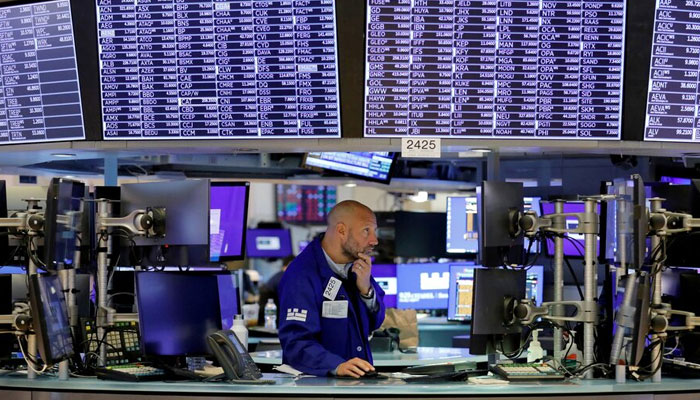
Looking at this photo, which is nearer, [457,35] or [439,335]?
[457,35]

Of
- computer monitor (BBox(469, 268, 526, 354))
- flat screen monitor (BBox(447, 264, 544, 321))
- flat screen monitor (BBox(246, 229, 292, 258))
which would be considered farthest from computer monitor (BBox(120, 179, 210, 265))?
flat screen monitor (BBox(246, 229, 292, 258))

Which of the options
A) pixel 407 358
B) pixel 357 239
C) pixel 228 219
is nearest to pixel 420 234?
pixel 407 358

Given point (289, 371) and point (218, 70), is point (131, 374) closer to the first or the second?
point (289, 371)

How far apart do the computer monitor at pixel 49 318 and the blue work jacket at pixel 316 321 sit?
3.03 ft

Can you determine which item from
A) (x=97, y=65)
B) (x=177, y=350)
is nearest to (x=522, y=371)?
(x=177, y=350)

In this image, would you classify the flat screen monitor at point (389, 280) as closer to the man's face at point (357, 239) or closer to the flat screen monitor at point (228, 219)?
the flat screen monitor at point (228, 219)

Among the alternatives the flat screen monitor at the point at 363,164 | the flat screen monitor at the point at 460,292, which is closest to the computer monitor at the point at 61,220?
the flat screen monitor at the point at 363,164

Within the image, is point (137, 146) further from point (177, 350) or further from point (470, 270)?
point (470, 270)

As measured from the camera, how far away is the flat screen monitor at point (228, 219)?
20.0 feet

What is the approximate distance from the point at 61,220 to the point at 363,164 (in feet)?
13.2

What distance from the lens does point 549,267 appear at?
737cm

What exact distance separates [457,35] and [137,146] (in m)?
1.61

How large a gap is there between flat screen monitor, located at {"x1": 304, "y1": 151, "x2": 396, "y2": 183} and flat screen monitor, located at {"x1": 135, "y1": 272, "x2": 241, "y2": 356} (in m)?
3.41

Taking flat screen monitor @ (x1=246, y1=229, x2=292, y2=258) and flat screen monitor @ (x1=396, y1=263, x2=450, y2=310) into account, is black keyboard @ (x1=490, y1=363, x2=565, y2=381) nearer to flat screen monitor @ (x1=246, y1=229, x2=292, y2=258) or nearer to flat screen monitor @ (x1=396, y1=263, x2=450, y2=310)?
flat screen monitor @ (x1=396, y1=263, x2=450, y2=310)
